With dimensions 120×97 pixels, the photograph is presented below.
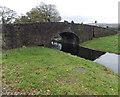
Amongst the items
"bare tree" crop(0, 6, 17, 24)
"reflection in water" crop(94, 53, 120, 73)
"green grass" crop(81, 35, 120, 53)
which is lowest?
"reflection in water" crop(94, 53, 120, 73)

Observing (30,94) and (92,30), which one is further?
(92,30)

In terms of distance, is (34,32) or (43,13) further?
(43,13)

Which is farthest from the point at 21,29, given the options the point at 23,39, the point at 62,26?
the point at 62,26

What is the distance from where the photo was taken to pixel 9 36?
16609 millimetres

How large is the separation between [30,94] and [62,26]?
2154cm

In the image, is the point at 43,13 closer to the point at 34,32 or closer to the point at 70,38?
the point at 70,38

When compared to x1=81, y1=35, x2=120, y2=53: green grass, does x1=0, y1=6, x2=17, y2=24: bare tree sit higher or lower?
higher

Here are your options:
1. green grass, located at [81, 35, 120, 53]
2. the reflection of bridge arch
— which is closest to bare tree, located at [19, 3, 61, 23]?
the reflection of bridge arch

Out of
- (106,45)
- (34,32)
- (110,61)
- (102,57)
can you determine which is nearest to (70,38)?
(106,45)

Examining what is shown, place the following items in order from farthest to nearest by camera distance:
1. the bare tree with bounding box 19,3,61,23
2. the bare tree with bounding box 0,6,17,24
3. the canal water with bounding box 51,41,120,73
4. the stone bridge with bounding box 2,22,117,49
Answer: the bare tree with bounding box 19,3,61,23
the bare tree with bounding box 0,6,17,24
the stone bridge with bounding box 2,22,117,49
the canal water with bounding box 51,41,120,73

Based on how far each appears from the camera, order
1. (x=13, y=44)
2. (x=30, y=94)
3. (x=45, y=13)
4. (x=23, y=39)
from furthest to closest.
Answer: (x=45, y=13) → (x=23, y=39) → (x=13, y=44) → (x=30, y=94)

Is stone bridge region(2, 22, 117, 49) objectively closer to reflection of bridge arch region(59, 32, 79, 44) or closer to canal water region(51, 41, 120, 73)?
reflection of bridge arch region(59, 32, 79, 44)

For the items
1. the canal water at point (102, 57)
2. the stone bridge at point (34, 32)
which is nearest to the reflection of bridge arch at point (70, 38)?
the stone bridge at point (34, 32)

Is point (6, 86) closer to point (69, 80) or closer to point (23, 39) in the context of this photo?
point (69, 80)
